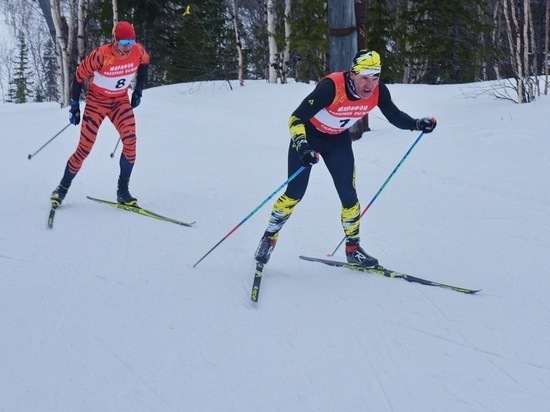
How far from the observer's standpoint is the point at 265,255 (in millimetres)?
4266

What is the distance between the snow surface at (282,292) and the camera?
2740 mm

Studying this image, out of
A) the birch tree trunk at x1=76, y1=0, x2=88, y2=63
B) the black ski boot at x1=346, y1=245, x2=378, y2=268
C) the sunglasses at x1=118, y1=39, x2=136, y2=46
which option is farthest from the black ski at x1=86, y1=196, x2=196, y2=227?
the birch tree trunk at x1=76, y1=0, x2=88, y2=63

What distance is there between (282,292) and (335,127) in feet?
3.96

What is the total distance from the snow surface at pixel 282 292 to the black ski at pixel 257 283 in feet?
0.23

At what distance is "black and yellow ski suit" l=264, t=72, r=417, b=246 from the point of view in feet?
13.2

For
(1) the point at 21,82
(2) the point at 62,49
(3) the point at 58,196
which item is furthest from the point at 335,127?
(1) the point at 21,82

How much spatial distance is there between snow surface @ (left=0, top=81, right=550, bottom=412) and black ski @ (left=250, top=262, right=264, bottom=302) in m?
0.07

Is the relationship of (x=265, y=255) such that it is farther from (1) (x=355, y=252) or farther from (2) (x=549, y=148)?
(2) (x=549, y=148)

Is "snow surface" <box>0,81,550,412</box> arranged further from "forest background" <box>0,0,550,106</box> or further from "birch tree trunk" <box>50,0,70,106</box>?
"birch tree trunk" <box>50,0,70,106</box>

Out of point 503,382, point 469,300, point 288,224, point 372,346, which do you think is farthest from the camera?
point 288,224

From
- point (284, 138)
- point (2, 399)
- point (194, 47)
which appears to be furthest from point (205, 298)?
point (194, 47)

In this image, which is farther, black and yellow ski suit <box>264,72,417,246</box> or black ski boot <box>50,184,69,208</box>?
black ski boot <box>50,184,69,208</box>

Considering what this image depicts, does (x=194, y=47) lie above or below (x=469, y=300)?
above

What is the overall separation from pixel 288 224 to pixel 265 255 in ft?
5.13
